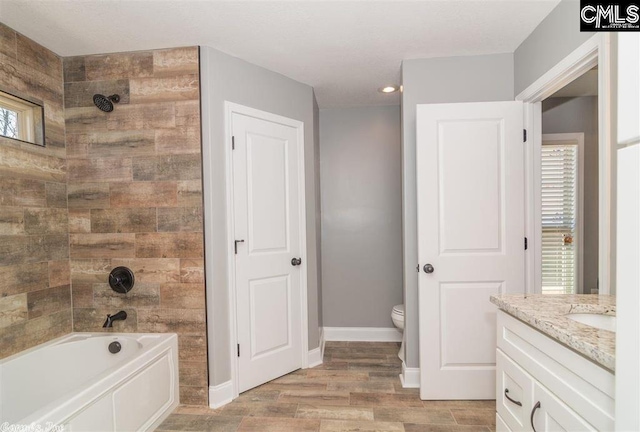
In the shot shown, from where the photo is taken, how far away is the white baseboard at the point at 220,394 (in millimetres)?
2268

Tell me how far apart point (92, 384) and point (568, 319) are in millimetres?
2057

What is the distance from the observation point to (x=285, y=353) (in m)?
2.70

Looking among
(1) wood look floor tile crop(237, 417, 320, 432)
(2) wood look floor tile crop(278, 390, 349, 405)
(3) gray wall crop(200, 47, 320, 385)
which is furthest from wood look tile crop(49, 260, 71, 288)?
(2) wood look floor tile crop(278, 390, 349, 405)

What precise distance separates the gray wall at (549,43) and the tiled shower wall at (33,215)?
10.5 feet

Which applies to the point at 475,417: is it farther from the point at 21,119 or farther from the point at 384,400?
the point at 21,119

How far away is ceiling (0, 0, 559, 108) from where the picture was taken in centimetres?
182

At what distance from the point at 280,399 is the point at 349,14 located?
102 inches

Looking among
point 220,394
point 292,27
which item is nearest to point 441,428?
point 220,394

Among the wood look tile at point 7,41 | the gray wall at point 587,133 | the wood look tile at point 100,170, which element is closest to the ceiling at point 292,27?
the wood look tile at point 7,41

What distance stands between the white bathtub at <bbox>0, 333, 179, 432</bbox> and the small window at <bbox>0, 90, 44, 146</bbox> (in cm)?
137

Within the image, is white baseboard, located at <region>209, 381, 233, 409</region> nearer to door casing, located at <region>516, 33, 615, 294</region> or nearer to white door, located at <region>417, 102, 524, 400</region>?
white door, located at <region>417, 102, 524, 400</region>

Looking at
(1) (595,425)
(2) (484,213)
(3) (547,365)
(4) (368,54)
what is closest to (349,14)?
(4) (368,54)

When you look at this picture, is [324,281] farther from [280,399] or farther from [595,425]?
[595,425]

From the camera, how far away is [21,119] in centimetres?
210
